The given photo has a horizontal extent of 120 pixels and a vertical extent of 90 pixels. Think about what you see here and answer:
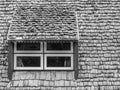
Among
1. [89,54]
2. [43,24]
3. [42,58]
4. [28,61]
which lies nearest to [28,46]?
[28,61]

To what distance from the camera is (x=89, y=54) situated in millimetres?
7332

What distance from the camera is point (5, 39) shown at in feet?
24.7

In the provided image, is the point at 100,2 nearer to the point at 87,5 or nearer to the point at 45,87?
the point at 87,5

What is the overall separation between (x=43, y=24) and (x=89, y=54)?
175 centimetres

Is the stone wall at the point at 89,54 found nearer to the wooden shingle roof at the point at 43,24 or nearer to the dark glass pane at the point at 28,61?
the dark glass pane at the point at 28,61

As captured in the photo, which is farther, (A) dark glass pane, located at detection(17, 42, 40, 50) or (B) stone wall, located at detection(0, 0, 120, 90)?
(A) dark glass pane, located at detection(17, 42, 40, 50)

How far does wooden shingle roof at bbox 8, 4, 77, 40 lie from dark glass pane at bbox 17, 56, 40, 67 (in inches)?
25.5

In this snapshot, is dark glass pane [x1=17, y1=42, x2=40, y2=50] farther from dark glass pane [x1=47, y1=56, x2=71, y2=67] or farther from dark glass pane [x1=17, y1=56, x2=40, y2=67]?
dark glass pane [x1=47, y1=56, x2=71, y2=67]

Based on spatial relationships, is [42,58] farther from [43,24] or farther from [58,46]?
[43,24]

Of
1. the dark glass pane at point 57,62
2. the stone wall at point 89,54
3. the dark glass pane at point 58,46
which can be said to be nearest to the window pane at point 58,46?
the dark glass pane at point 58,46

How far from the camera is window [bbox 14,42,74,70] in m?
7.15

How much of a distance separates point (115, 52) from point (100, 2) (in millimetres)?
2014

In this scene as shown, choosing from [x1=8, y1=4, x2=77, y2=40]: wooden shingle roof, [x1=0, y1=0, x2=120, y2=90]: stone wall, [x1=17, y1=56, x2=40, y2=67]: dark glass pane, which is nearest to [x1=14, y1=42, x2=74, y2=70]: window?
[x1=17, y1=56, x2=40, y2=67]: dark glass pane

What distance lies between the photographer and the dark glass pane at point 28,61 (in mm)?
7176
